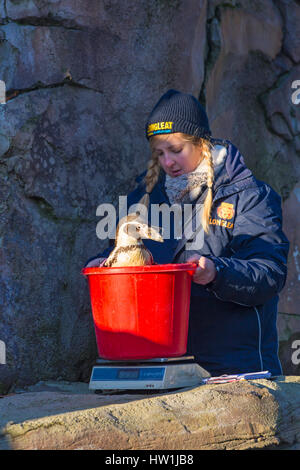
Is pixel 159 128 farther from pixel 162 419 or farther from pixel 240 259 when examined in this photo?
pixel 162 419

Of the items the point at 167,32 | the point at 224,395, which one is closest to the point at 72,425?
the point at 224,395

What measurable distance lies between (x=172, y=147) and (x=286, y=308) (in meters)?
1.67

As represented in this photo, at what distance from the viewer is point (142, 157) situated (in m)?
3.40

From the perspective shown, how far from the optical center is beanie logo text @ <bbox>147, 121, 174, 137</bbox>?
284 cm

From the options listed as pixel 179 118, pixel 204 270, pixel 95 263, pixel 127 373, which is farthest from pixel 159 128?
pixel 127 373

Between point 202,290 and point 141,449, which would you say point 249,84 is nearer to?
point 202,290

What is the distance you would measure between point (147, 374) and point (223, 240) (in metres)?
0.66

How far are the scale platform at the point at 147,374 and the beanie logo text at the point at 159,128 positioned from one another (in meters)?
0.97

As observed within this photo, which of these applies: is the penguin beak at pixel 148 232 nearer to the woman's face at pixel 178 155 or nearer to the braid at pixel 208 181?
the braid at pixel 208 181

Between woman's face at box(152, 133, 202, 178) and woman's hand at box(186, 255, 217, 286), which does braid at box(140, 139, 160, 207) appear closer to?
woman's face at box(152, 133, 202, 178)

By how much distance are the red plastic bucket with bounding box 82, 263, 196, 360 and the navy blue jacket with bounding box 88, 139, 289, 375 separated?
342 mm

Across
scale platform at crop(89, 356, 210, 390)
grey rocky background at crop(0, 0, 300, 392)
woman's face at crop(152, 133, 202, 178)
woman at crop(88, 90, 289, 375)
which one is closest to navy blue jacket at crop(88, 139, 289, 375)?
woman at crop(88, 90, 289, 375)

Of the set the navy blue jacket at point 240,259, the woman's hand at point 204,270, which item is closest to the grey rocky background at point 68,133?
the navy blue jacket at point 240,259

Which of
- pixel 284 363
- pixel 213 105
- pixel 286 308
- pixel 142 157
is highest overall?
pixel 213 105
